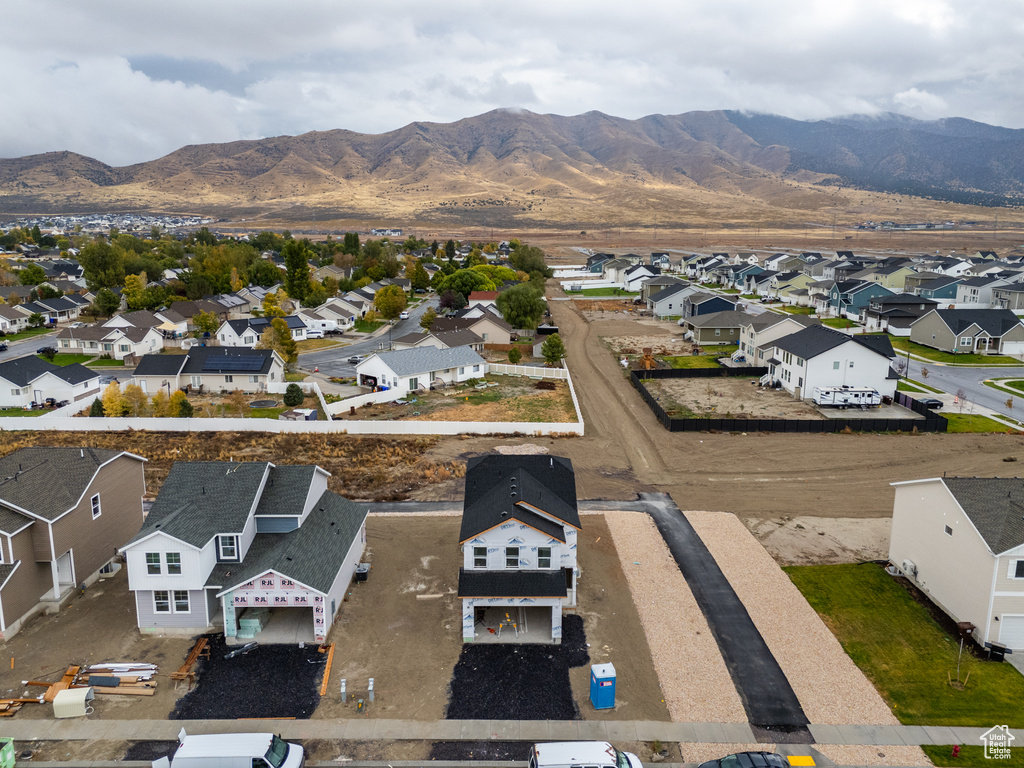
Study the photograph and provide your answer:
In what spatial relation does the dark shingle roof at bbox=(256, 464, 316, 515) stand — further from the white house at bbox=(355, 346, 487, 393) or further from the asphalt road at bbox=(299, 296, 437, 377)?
the asphalt road at bbox=(299, 296, 437, 377)

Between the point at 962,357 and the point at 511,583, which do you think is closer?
the point at 511,583

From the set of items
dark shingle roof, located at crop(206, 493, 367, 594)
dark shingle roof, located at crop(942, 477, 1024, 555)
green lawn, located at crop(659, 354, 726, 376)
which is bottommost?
green lawn, located at crop(659, 354, 726, 376)

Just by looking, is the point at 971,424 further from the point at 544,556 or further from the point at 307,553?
the point at 307,553

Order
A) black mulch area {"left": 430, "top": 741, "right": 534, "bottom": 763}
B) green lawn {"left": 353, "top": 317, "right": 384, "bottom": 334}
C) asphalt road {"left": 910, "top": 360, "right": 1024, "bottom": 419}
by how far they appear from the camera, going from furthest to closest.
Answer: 1. green lawn {"left": 353, "top": 317, "right": 384, "bottom": 334}
2. asphalt road {"left": 910, "top": 360, "right": 1024, "bottom": 419}
3. black mulch area {"left": 430, "top": 741, "right": 534, "bottom": 763}

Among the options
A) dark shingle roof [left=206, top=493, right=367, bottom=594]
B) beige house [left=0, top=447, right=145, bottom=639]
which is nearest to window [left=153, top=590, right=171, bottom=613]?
dark shingle roof [left=206, top=493, right=367, bottom=594]

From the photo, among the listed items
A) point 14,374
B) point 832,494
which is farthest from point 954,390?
point 14,374

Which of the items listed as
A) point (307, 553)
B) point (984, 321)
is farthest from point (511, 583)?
point (984, 321)

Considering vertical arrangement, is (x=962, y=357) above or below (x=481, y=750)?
above
